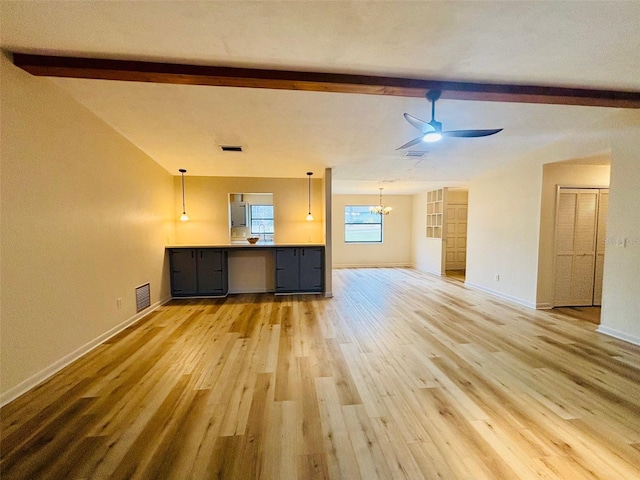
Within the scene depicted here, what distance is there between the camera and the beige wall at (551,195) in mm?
4457

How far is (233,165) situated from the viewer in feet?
16.8

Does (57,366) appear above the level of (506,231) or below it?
below

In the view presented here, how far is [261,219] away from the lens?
306 inches

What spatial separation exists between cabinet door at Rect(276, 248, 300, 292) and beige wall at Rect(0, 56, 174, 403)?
240cm

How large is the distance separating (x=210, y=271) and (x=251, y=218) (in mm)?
2586

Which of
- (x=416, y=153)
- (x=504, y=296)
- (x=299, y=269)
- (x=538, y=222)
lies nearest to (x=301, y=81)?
(x=416, y=153)

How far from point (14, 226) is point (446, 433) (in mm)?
3502

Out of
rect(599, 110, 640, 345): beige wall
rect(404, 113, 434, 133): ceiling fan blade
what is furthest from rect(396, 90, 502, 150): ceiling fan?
A: rect(599, 110, 640, 345): beige wall

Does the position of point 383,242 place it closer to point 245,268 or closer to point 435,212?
point 435,212

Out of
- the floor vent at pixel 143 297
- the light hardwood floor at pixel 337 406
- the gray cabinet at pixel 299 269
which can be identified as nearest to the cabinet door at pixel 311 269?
the gray cabinet at pixel 299 269

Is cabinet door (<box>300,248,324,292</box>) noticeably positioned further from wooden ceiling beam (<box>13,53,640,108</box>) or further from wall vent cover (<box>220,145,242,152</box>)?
wooden ceiling beam (<box>13,53,640,108</box>)

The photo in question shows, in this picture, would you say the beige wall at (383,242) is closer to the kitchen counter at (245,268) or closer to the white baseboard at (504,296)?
the white baseboard at (504,296)

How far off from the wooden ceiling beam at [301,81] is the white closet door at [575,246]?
202 cm

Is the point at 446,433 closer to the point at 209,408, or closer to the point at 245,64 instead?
the point at 209,408
